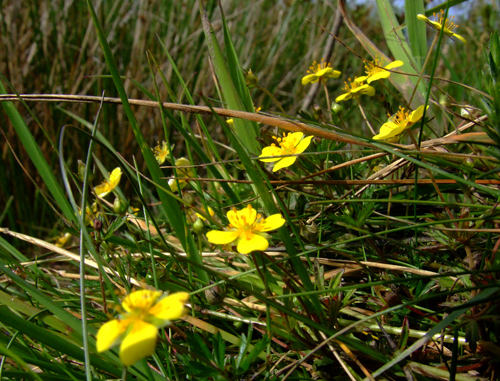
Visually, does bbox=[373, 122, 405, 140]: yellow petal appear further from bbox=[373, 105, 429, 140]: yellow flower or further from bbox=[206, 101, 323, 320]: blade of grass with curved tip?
bbox=[206, 101, 323, 320]: blade of grass with curved tip

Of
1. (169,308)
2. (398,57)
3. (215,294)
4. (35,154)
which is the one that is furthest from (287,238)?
(398,57)

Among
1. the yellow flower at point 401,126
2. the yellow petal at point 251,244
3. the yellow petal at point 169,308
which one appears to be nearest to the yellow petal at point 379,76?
the yellow flower at point 401,126

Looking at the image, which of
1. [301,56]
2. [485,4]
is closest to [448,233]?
[301,56]

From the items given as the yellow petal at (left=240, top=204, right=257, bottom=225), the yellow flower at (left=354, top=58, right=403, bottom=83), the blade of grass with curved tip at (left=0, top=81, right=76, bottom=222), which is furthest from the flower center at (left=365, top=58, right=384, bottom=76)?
the blade of grass with curved tip at (left=0, top=81, right=76, bottom=222)

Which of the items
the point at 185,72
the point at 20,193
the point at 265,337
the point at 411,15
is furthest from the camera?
the point at 185,72

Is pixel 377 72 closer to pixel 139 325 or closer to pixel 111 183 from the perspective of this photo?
pixel 111 183

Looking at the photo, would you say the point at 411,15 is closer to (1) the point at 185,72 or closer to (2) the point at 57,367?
(2) the point at 57,367

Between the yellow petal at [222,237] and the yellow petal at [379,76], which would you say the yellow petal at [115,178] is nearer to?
the yellow petal at [222,237]
